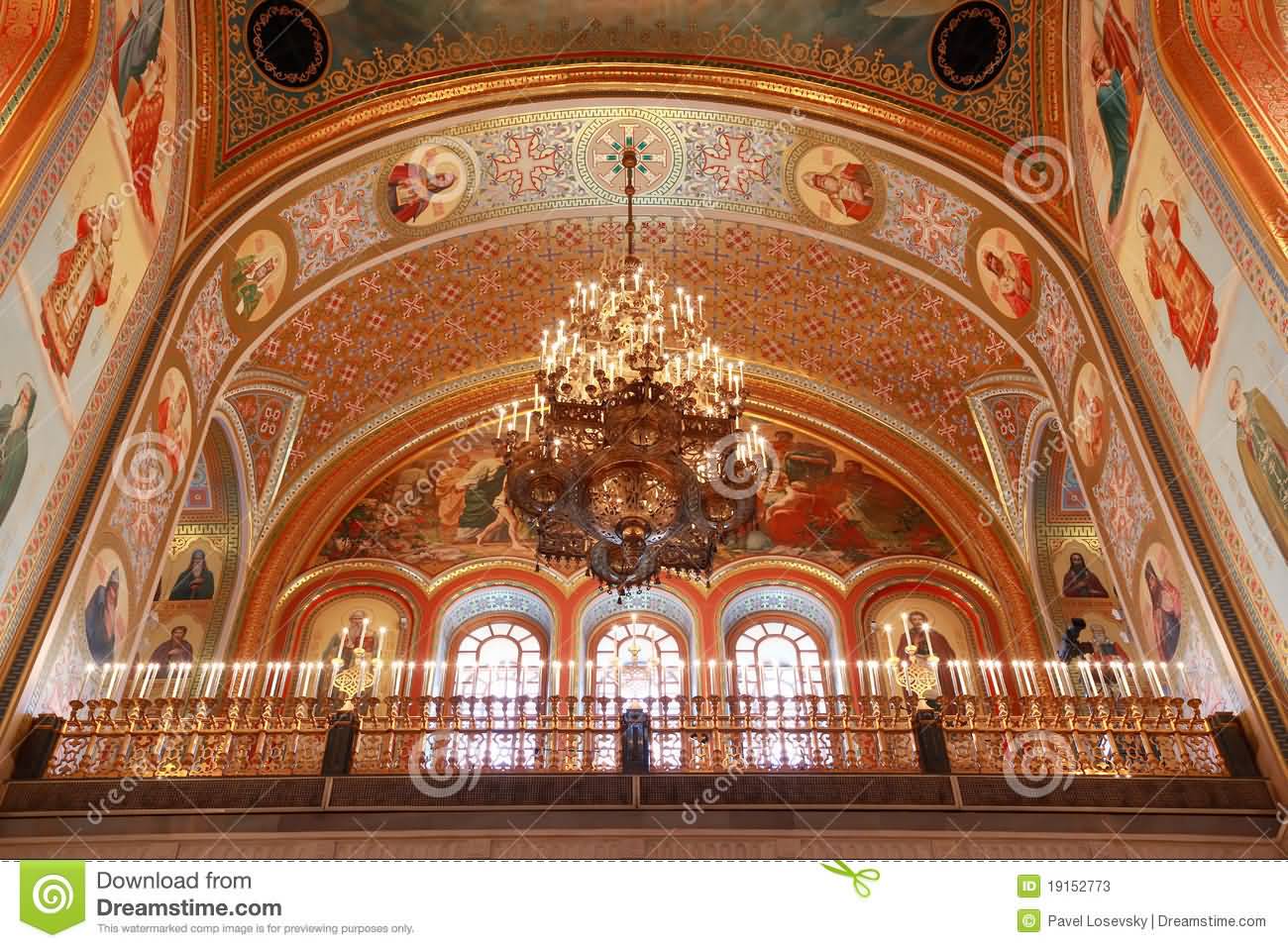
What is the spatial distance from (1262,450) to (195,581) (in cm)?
993

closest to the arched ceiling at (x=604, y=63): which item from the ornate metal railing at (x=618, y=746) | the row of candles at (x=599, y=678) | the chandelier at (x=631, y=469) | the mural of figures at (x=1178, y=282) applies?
the mural of figures at (x=1178, y=282)

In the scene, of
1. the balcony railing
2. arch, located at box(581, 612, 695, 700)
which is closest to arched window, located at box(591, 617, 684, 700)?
arch, located at box(581, 612, 695, 700)

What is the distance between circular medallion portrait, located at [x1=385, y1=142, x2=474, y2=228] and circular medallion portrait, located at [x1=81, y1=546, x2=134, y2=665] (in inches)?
181

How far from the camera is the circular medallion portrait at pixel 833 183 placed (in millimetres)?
10719

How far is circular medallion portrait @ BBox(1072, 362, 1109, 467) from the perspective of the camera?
933 centimetres

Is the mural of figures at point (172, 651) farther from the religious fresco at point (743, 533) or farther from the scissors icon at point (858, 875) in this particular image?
the scissors icon at point (858, 875)

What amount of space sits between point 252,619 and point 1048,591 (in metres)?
8.44

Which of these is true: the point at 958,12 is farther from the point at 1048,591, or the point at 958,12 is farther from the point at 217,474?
the point at 217,474

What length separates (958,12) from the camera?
979 cm

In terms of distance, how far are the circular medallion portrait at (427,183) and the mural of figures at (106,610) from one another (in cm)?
460

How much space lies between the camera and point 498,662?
37.9 feet

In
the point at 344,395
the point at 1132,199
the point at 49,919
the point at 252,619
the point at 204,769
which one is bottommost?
the point at 49,919

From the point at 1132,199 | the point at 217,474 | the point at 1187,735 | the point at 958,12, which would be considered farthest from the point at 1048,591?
the point at 217,474

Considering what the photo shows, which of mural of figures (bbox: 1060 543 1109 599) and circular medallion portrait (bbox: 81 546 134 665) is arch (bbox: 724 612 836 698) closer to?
mural of figures (bbox: 1060 543 1109 599)
